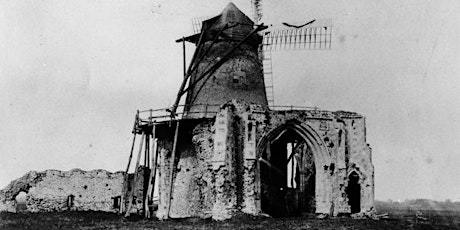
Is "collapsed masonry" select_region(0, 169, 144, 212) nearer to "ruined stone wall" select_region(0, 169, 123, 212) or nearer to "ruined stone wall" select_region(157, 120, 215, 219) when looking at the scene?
"ruined stone wall" select_region(0, 169, 123, 212)

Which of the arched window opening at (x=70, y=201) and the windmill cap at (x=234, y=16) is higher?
the windmill cap at (x=234, y=16)

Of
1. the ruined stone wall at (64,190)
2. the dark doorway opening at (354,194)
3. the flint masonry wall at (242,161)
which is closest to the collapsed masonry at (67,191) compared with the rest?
the ruined stone wall at (64,190)

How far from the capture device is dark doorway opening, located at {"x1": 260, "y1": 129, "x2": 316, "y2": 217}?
31.2 meters

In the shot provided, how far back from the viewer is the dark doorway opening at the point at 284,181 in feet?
102

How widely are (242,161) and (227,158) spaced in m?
1.05

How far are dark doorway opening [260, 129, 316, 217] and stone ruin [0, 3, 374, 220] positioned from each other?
0.07 meters

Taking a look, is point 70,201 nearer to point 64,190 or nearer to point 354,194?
point 64,190

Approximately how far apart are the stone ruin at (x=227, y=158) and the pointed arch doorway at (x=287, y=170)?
58mm

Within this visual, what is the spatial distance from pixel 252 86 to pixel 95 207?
11.1m

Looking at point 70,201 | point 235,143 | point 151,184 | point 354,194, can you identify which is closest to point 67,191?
point 70,201

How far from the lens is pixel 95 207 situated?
34188mm

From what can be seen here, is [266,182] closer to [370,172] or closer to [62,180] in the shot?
[370,172]

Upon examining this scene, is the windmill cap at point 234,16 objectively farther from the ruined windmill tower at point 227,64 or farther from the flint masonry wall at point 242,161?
the flint masonry wall at point 242,161

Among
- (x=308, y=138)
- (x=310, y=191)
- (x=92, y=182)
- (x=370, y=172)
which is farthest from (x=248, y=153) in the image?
(x=92, y=182)
